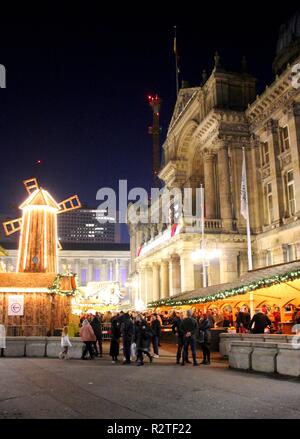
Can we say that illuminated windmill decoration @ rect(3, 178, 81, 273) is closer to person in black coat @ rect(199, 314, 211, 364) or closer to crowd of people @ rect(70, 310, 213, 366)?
crowd of people @ rect(70, 310, 213, 366)

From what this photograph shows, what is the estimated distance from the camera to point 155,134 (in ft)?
333

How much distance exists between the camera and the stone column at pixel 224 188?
128 feet

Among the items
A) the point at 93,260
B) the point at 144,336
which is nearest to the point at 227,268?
the point at 144,336

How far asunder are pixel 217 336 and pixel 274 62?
108 ft

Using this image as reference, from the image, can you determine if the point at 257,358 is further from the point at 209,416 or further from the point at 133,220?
the point at 133,220

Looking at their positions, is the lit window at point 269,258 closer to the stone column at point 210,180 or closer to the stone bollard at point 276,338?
the stone column at point 210,180

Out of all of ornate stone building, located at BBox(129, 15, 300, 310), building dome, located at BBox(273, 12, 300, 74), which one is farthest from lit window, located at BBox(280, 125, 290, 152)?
building dome, located at BBox(273, 12, 300, 74)

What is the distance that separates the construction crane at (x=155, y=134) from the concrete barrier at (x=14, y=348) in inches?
3065

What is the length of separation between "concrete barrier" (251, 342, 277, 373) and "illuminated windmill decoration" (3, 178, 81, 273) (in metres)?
17.8

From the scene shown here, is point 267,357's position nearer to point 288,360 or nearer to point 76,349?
point 288,360

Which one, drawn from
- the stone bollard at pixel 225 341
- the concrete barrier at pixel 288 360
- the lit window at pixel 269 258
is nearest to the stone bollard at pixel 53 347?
the stone bollard at pixel 225 341

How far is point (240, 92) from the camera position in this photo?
41.4m

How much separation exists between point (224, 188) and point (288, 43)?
15976 millimetres
